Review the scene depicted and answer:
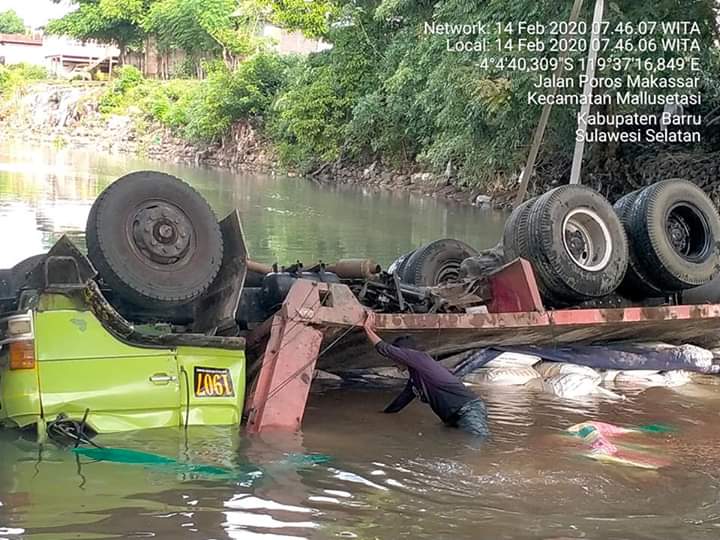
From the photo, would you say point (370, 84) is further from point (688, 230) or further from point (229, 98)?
point (688, 230)

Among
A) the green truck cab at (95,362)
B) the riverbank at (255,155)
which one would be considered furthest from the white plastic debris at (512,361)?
the riverbank at (255,155)

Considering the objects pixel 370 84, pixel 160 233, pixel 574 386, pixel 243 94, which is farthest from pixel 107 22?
pixel 160 233

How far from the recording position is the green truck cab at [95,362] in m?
4.75

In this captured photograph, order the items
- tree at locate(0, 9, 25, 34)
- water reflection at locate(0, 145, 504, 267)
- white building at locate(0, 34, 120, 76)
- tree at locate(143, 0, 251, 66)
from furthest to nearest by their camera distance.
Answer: tree at locate(0, 9, 25, 34)
white building at locate(0, 34, 120, 76)
tree at locate(143, 0, 251, 66)
water reflection at locate(0, 145, 504, 267)

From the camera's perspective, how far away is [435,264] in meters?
7.86

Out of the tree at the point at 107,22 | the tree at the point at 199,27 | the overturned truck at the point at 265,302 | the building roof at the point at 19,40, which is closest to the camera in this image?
the overturned truck at the point at 265,302

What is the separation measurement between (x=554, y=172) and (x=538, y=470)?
17.3 m

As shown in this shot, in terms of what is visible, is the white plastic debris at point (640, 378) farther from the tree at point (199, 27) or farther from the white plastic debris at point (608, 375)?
the tree at point (199, 27)

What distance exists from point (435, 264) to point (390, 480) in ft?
10.8

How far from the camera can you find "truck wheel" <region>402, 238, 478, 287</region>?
7.76m

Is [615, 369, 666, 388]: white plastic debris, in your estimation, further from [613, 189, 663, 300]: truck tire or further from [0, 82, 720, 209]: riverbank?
[0, 82, 720, 209]: riverbank

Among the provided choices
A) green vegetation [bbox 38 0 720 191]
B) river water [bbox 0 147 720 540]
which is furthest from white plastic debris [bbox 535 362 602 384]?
green vegetation [bbox 38 0 720 191]

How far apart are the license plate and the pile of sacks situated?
230cm

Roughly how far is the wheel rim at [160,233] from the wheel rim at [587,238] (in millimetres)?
2735
